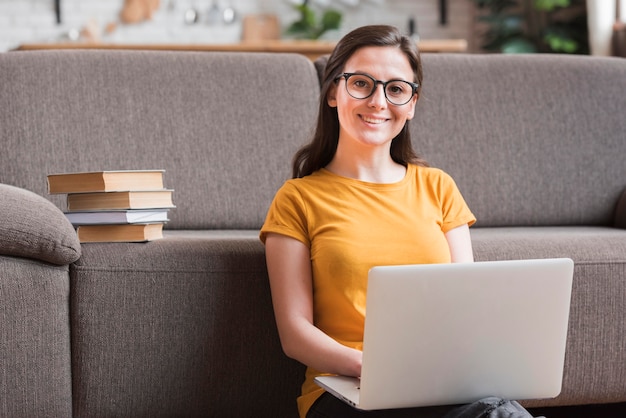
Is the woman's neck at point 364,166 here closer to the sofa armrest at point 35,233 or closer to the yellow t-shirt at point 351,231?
the yellow t-shirt at point 351,231

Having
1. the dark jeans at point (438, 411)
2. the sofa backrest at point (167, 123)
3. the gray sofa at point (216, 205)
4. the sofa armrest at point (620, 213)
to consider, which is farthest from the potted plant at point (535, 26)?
the dark jeans at point (438, 411)

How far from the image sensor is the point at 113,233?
1695 millimetres

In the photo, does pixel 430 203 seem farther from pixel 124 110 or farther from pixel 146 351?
pixel 124 110

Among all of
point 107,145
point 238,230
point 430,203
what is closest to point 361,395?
point 430,203

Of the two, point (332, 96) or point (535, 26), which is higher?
point (535, 26)

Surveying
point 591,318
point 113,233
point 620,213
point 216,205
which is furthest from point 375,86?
point 620,213

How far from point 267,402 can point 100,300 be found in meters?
0.38

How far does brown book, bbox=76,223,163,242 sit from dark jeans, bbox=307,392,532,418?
0.53 metres

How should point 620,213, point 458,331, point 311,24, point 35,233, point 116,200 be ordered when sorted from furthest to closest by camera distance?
point 311,24 → point 620,213 → point 116,200 → point 35,233 → point 458,331

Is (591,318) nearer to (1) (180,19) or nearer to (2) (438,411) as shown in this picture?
(2) (438,411)

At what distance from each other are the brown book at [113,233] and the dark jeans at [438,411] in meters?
0.53

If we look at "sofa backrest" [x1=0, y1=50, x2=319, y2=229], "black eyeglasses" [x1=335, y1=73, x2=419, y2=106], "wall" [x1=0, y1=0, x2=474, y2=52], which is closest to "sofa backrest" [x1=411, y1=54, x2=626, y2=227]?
"sofa backrest" [x1=0, y1=50, x2=319, y2=229]

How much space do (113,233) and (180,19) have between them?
340 centimetres

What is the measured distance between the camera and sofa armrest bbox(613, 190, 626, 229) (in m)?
2.40
